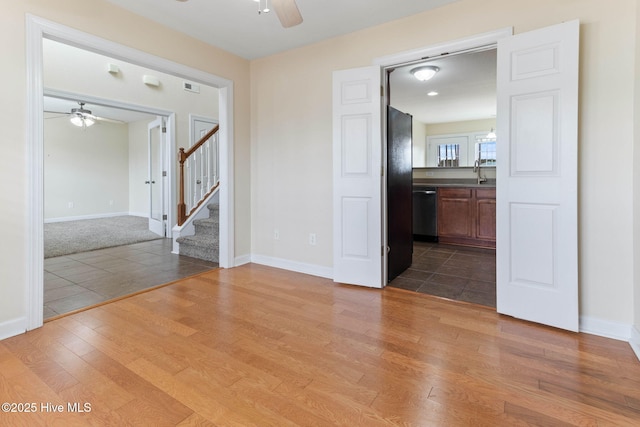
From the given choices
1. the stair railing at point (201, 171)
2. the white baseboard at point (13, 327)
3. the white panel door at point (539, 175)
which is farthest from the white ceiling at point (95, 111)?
the white panel door at point (539, 175)

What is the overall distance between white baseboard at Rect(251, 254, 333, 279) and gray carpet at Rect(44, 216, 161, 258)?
2.68 meters

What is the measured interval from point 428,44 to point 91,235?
613 cm

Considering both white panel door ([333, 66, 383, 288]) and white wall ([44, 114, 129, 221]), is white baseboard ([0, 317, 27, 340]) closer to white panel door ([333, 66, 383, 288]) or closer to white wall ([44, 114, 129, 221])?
white panel door ([333, 66, 383, 288])

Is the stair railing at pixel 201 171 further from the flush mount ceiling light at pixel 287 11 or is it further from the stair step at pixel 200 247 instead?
the flush mount ceiling light at pixel 287 11

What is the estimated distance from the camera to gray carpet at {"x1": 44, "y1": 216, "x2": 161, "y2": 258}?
4824mm

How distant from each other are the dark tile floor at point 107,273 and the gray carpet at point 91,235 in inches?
16.1

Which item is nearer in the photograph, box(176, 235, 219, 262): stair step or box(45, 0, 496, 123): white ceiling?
box(45, 0, 496, 123): white ceiling

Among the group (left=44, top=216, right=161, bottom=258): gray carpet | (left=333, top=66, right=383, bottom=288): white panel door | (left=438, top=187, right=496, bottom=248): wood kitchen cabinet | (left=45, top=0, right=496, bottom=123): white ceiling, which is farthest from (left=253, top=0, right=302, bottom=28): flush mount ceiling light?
(left=44, top=216, right=161, bottom=258): gray carpet

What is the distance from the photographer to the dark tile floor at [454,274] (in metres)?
2.96

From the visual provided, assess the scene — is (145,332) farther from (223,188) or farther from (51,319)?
(223,188)

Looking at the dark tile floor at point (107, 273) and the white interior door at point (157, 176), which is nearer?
the dark tile floor at point (107, 273)

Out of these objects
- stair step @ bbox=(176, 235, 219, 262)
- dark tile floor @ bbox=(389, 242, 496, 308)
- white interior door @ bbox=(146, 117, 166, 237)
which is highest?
white interior door @ bbox=(146, 117, 166, 237)

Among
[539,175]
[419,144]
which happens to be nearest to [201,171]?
[539,175]

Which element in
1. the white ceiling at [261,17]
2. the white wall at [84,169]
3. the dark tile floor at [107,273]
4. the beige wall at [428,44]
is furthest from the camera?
the white wall at [84,169]
